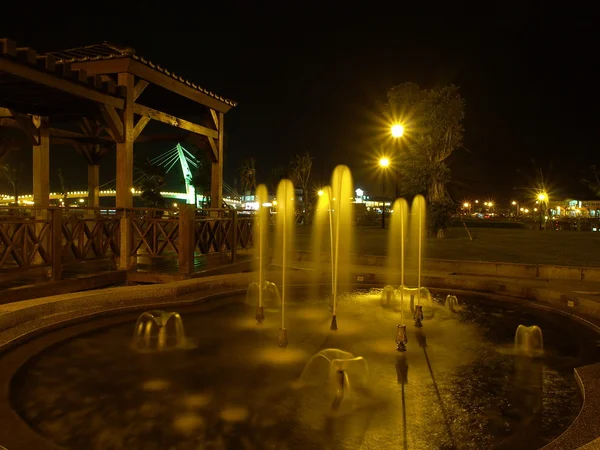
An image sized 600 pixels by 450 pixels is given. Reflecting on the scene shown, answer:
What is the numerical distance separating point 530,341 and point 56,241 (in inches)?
295

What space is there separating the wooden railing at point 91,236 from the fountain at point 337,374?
5.18 metres

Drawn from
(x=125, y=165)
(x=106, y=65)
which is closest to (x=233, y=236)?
(x=125, y=165)

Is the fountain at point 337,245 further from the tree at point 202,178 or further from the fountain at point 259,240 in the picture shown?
the tree at point 202,178

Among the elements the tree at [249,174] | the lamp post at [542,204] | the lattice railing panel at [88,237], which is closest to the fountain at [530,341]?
the lattice railing panel at [88,237]

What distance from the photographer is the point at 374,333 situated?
701 centimetres

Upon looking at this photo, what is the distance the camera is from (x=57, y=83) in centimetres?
823

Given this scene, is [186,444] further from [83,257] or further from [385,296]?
[83,257]

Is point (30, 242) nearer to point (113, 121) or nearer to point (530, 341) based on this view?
point (113, 121)

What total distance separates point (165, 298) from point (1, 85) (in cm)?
466

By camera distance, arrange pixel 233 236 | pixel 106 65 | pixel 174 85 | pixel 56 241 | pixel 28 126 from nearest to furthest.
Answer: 1. pixel 56 241
2. pixel 106 65
3. pixel 28 126
4. pixel 174 85
5. pixel 233 236

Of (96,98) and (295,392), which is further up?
(96,98)

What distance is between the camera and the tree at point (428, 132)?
22.9m

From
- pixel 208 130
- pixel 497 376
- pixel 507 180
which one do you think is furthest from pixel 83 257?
pixel 507 180

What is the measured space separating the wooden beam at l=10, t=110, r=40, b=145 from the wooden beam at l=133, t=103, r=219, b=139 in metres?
2.35
